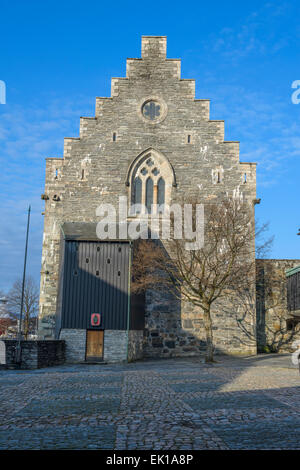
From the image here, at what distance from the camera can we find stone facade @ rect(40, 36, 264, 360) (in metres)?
24.6

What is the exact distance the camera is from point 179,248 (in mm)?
20781

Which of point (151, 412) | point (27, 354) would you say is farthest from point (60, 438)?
point (27, 354)

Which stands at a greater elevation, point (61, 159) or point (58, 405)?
point (61, 159)

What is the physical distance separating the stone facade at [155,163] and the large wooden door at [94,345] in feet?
11.9

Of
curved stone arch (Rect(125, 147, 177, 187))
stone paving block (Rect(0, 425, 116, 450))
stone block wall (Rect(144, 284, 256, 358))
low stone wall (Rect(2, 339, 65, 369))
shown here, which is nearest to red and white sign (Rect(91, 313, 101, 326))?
low stone wall (Rect(2, 339, 65, 369))

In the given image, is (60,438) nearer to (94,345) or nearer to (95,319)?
(95,319)

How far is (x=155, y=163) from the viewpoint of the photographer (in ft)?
85.8

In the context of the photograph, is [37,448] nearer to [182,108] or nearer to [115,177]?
[115,177]

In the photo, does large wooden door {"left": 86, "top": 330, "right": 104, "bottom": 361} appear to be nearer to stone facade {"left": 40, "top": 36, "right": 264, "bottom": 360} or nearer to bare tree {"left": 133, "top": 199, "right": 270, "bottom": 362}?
bare tree {"left": 133, "top": 199, "right": 270, "bottom": 362}

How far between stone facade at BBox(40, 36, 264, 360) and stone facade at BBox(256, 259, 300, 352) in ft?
5.05

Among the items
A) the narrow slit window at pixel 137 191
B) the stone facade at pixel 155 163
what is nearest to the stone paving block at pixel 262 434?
the stone facade at pixel 155 163

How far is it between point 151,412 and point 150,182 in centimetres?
1853

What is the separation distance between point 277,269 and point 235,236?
255 inches
